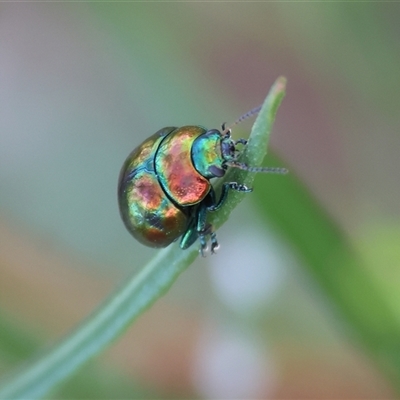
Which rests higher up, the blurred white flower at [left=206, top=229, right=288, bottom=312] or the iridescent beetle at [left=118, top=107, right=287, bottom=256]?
the iridescent beetle at [left=118, top=107, right=287, bottom=256]

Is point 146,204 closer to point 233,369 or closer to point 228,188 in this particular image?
point 228,188

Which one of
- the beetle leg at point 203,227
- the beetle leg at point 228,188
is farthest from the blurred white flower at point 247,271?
the beetle leg at point 228,188

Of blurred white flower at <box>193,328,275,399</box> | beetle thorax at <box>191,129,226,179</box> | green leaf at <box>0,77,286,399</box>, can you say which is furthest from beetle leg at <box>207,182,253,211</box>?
blurred white flower at <box>193,328,275,399</box>

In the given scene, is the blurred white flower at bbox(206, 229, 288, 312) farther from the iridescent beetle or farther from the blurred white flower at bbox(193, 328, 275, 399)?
the iridescent beetle

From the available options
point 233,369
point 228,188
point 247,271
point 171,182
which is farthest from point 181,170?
point 233,369

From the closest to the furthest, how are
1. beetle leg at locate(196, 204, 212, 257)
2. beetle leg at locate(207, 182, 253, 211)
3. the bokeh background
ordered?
beetle leg at locate(207, 182, 253, 211)
beetle leg at locate(196, 204, 212, 257)
the bokeh background

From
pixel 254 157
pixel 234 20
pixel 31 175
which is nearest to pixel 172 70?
pixel 234 20

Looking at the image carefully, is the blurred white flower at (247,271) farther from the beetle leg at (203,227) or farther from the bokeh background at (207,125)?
the beetle leg at (203,227)
